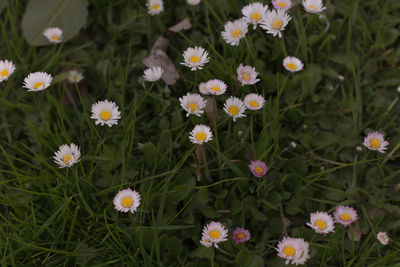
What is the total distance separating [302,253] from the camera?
143 cm

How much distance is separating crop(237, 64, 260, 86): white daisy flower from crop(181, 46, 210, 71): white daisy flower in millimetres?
150

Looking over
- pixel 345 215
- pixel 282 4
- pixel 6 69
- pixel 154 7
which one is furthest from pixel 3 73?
pixel 345 215

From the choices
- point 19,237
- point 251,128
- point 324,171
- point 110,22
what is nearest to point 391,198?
point 324,171

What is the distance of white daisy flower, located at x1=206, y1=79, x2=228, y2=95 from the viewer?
170cm

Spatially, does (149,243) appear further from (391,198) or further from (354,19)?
(354,19)

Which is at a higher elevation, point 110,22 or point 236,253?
point 110,22

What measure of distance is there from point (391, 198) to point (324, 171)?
31 cm

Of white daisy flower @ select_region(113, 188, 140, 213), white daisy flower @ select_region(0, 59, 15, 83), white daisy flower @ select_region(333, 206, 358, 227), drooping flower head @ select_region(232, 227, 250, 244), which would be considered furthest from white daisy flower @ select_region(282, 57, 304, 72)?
white daisy flower @ select_region(0, 59, 15, 83)

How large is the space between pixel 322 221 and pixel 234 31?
0.92 meters

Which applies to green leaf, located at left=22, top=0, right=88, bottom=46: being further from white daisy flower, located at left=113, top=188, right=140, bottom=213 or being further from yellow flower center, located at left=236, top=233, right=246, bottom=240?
yellow flower center, located at left=236, top=233, right=246, bottom=240

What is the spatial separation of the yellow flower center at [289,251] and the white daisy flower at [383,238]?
13.9 inches

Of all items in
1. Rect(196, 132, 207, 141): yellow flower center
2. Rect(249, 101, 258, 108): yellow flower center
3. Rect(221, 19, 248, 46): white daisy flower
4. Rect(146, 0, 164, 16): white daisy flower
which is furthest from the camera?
Rect(146, 0, 164, 16): white daisy flower

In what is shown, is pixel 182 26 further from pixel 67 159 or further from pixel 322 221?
pixel 322 221

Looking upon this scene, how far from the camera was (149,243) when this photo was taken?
5.10 feet
